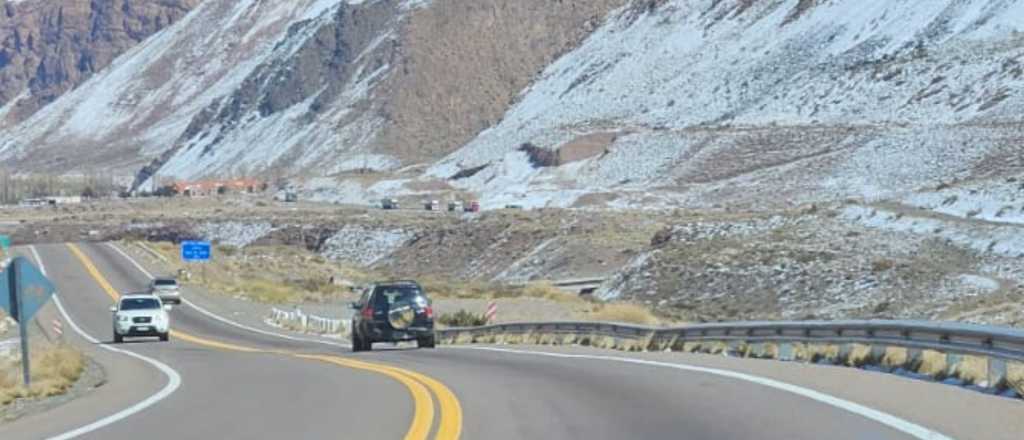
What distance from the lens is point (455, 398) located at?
17.0 meters

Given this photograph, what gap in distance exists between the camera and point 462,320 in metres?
46.4

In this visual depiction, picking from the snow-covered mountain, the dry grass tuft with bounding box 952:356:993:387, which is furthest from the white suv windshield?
the snow-covered mountain

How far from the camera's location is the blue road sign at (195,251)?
254 ft

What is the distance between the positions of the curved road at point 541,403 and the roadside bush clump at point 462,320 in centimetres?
1953

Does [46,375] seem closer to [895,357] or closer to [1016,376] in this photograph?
[895,357]

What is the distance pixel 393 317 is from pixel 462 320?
539 inches

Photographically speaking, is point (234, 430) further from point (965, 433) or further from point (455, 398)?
point (965, 433)

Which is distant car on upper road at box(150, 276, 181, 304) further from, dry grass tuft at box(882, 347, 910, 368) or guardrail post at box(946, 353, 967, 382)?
guardrail post at box(946, 353, 967, 382)

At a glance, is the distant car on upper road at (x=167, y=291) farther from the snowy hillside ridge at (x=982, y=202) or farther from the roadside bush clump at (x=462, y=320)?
the snowy hillside ridge at (x=982, y=202)

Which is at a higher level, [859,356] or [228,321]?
[859,356]

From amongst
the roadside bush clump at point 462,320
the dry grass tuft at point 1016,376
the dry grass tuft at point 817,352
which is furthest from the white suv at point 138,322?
the dry grass tuft at point 1016,376

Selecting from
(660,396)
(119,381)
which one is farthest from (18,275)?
(660,396)

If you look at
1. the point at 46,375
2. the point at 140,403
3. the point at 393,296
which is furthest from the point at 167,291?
the point at 140,403

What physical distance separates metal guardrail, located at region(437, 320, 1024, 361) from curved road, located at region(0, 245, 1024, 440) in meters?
0.59
